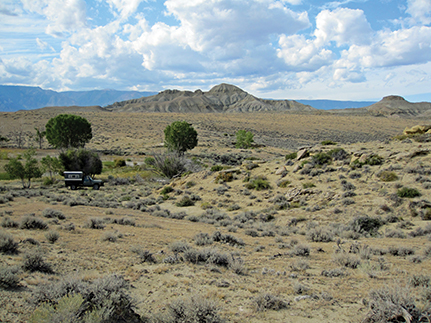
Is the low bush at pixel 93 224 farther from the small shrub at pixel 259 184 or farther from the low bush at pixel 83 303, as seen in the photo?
the small shrub at pixel 259 184

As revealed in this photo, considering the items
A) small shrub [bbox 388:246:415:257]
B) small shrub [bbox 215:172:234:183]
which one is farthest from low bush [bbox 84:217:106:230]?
small shrub [bbox 215:172:234:183]

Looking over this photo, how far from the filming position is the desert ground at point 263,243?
4.84 m

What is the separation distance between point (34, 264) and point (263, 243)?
735cm

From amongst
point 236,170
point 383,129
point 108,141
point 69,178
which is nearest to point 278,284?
point 236,170

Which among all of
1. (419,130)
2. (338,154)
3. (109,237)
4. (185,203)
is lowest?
(185,203)

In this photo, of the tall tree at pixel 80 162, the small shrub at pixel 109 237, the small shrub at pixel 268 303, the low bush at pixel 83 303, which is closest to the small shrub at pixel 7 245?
the small shrub at pixel 109 237

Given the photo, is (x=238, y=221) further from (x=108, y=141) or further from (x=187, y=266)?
(x=108, y=141)

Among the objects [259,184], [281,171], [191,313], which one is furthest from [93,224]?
[281,171]

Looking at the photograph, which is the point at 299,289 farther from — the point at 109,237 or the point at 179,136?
the point at 179,136

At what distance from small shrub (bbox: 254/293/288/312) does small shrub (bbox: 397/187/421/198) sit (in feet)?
40.7

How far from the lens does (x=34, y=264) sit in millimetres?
Result: 5617

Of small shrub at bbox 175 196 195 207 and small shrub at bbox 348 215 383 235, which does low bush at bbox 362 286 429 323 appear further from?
small shrub at bbox 175 196 195 207

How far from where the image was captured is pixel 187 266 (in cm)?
682

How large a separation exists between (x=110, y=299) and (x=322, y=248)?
7.45 meters
